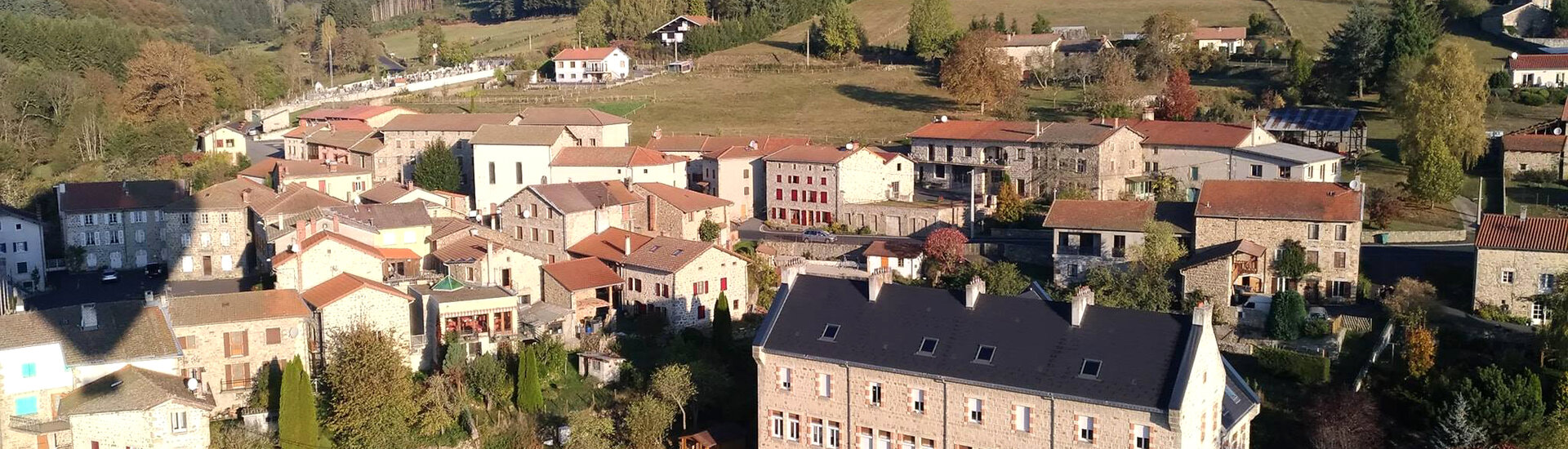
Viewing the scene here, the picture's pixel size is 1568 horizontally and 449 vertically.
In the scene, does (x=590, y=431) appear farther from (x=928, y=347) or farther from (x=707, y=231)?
(x=707, y=231)

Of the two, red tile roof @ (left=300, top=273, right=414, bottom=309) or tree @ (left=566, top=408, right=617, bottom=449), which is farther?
red tile roof @ (left=300, top=273, right=414, bottom=309)

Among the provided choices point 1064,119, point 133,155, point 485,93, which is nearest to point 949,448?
point 1064,119

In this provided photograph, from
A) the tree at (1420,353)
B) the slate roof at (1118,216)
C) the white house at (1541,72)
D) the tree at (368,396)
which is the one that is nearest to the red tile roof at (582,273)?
the tree at (368,396)

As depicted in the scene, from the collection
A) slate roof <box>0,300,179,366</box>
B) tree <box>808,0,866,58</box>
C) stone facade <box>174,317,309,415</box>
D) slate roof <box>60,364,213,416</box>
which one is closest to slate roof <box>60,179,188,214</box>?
slate roof <box>0,300,179,366</box>

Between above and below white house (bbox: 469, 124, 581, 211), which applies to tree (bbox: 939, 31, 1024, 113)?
above

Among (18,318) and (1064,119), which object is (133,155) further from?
(1064,119)

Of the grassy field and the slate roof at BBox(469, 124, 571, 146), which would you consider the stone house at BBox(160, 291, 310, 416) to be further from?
the grassy field

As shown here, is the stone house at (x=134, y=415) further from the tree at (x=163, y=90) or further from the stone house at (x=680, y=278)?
the tree at (x=163, y=90)
